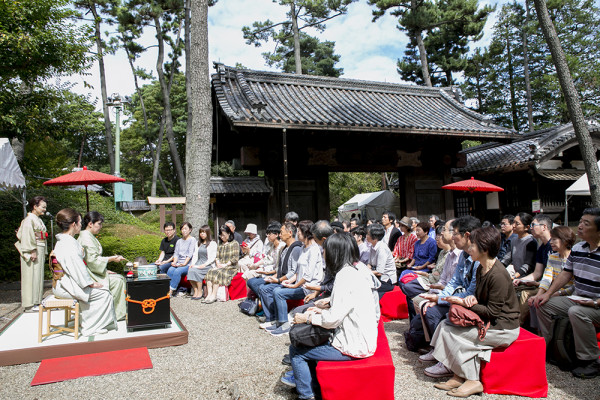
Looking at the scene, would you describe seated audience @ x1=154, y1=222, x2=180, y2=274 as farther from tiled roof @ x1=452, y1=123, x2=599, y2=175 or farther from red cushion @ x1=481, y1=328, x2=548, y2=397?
tiled roof @ x1=452, y1=123, x2=599, y2=175

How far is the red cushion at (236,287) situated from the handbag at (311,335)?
4.63 m

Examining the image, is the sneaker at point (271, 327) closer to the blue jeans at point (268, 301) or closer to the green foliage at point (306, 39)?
the blue jeans at point (268, 301)

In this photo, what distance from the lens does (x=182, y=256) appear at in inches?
319

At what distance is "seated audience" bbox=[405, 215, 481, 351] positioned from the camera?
385 cm

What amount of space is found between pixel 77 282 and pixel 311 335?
11.1 feet

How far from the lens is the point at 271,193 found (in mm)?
10430

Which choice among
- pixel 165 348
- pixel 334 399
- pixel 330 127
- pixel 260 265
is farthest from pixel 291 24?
pixel 334 399

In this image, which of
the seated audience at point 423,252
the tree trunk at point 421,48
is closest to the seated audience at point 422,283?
the seated audience at point 423,252

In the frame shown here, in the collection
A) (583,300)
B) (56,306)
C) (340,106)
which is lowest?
(56,306)

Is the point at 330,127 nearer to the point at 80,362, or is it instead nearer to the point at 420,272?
the point at 420,272

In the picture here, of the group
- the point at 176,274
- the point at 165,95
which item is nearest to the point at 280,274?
the point at 176,274

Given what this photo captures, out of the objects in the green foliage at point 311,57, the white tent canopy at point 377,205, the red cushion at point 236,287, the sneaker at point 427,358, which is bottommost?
the sneaker at point 427,358

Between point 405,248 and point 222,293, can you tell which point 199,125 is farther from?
point 405,248

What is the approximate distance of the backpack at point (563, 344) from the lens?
379cm
